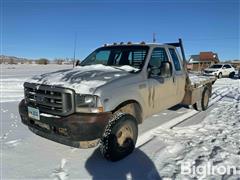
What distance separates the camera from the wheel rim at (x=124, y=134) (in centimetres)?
394

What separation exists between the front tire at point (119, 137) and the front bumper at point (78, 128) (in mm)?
143

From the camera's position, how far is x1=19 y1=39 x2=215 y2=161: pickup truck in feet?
11.7

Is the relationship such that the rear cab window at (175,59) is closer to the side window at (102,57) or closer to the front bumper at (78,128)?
the side window at (102,57)

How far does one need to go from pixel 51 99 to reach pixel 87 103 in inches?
24.3

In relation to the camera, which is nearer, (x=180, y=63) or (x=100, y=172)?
(x=100, y=172)

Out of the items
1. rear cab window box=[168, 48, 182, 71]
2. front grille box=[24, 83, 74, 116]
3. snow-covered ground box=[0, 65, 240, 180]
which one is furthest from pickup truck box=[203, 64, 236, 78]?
front grille box=[24, 83, 74, 116]

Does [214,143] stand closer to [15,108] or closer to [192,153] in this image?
[192,153]

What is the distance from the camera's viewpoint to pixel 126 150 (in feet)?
13.2

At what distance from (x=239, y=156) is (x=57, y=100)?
3.16 metres

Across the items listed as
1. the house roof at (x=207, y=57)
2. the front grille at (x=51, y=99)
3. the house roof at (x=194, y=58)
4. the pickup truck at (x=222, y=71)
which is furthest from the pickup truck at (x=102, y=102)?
the house roof at (x=194, y=58)

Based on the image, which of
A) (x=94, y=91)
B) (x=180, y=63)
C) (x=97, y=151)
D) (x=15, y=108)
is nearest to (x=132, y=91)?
(x=94, y=91)

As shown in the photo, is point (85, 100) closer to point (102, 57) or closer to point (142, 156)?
point (142, 156)

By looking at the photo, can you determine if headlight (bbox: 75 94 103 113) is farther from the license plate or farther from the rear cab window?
the rear cab window

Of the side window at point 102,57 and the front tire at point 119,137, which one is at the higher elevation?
the side window at point 102,57
